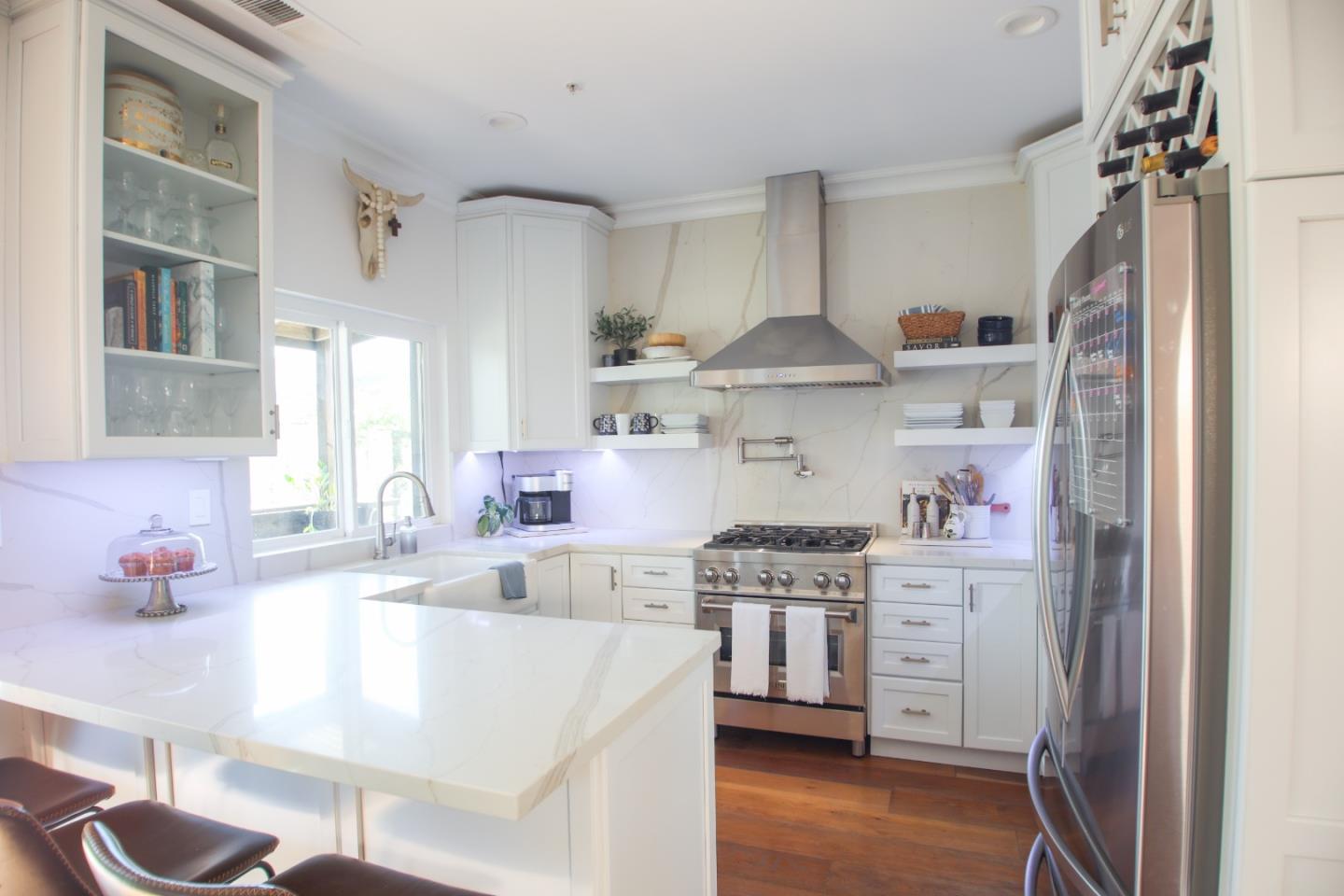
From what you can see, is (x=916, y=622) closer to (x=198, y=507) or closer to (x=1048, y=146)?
(x=1048, y=146)

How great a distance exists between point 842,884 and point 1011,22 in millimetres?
2784

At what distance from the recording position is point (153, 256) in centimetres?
215

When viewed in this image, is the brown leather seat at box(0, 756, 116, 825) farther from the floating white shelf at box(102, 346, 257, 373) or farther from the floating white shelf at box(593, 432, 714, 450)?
the floating white shelf at box(593, 432, 714, 450)

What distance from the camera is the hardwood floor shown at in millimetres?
2264

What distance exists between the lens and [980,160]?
3.49 meters

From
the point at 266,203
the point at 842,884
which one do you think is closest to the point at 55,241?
the point at 266,203

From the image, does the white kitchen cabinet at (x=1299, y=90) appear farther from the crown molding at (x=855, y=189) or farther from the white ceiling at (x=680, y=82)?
the crown molding at (x=855, y=189)

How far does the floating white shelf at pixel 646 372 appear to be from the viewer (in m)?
3.82

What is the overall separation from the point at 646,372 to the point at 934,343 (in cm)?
145

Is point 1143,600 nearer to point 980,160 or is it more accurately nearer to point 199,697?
point 199,697

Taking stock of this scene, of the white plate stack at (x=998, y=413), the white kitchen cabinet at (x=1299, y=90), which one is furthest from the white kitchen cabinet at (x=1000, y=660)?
the white kitchen cabinet at (x=1299, y=90)

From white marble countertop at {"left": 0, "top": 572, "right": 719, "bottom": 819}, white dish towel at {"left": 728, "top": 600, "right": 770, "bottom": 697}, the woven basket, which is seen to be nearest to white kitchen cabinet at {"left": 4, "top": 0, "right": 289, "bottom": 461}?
white marble countertop at {"left": 0, "top": 572, "right": 719, "bottom": 819}

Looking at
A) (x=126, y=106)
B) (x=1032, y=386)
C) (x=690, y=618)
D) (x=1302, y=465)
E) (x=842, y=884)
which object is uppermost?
(x=126, y=106)

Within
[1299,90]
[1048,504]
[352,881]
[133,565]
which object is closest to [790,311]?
[1048,504]
